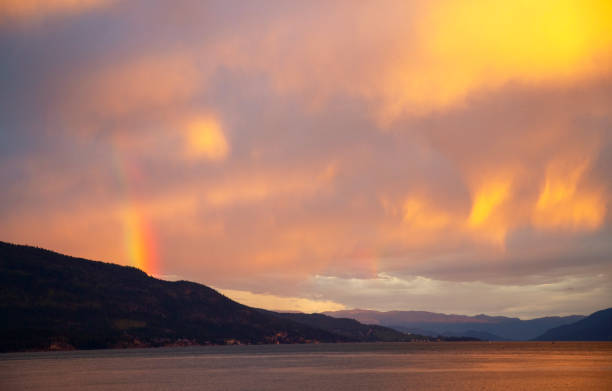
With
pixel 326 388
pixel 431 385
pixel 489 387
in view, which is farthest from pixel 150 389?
pixel 489 387

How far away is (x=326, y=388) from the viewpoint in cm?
13462

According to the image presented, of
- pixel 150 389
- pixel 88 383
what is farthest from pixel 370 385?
pixel 88 383

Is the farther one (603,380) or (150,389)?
(603,380)

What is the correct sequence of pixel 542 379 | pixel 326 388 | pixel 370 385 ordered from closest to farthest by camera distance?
pixel 326 388, pixel 370 385, pixel 542 379

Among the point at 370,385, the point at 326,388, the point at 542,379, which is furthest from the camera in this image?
the point at 542,379

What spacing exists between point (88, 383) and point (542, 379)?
124580 millimetres

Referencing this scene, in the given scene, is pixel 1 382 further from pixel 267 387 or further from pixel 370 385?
pixel 370 385

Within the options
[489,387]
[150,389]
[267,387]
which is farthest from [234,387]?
[489,387]

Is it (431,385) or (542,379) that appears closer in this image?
(431,385)

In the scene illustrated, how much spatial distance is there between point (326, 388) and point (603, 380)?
7205cm

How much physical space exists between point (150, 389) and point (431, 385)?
6869cm

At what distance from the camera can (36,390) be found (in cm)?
13875

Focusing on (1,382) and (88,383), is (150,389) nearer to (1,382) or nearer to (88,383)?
(88,383)

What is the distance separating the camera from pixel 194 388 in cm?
13875
